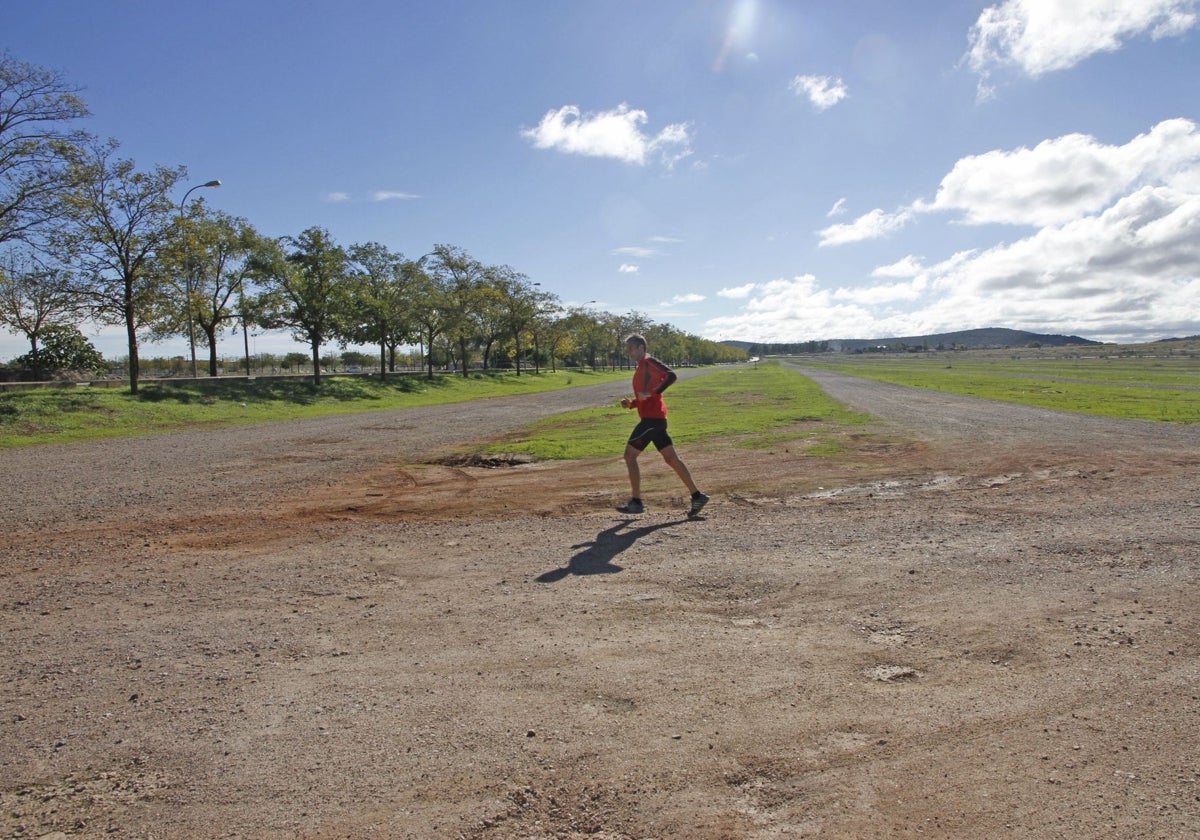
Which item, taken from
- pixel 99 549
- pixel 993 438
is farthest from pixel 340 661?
pixel 993 438

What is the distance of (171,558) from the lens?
6.30 meters

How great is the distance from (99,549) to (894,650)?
7.40 metres

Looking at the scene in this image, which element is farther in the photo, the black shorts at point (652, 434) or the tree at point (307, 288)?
the tree at point (307, 288)

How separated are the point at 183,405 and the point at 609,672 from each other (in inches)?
1132

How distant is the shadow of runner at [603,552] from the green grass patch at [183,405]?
18.5 m

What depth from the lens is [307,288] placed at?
3950 centimetres

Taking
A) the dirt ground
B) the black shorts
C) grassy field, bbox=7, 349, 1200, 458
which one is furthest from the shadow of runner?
grassy field, bbox=7, 349, 1200, 458

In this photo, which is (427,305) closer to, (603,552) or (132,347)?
(132,347)

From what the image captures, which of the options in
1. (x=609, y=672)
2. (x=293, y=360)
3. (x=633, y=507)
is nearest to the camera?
(x=609, y=672)

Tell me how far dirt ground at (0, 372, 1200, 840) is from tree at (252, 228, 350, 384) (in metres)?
34.1

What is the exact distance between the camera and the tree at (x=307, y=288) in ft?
127

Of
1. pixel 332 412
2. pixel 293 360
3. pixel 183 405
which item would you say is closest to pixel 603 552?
pixel 332 412

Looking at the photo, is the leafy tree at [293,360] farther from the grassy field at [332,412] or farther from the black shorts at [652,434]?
the black shorts at [652,434]

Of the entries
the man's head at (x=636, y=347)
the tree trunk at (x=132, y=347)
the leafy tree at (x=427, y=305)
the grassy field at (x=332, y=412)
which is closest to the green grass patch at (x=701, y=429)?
the grassy field at (x=332, y=412)
